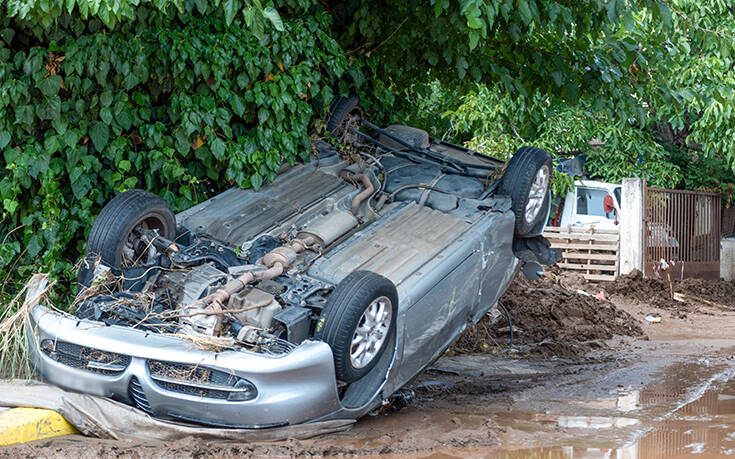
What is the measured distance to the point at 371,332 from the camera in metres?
4.92

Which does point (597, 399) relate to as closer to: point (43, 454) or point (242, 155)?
point (242, 155)

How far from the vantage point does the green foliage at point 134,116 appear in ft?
19.7

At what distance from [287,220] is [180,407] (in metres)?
1.99

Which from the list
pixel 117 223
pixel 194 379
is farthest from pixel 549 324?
pixel 194 379

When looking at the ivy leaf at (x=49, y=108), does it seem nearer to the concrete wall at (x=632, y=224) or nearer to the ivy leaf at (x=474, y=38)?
the ivy leaf at (x=474, y=38)

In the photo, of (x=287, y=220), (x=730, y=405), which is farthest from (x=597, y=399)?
(x=287, y=220)

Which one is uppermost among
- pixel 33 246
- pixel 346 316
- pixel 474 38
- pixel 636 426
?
pixel 474 38

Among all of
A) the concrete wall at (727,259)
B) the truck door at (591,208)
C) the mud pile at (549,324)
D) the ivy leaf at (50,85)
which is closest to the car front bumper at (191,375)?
the ivy leaf at (50,85)

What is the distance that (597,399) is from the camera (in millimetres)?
6004

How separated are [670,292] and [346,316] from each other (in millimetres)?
9070

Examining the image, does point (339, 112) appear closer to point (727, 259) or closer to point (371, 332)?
point (371, 332)

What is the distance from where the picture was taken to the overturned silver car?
14.6ft

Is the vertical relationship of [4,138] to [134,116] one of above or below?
below

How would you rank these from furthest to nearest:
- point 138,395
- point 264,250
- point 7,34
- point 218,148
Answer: point 218,148, point 7,34, point 264,250, point 138,395
